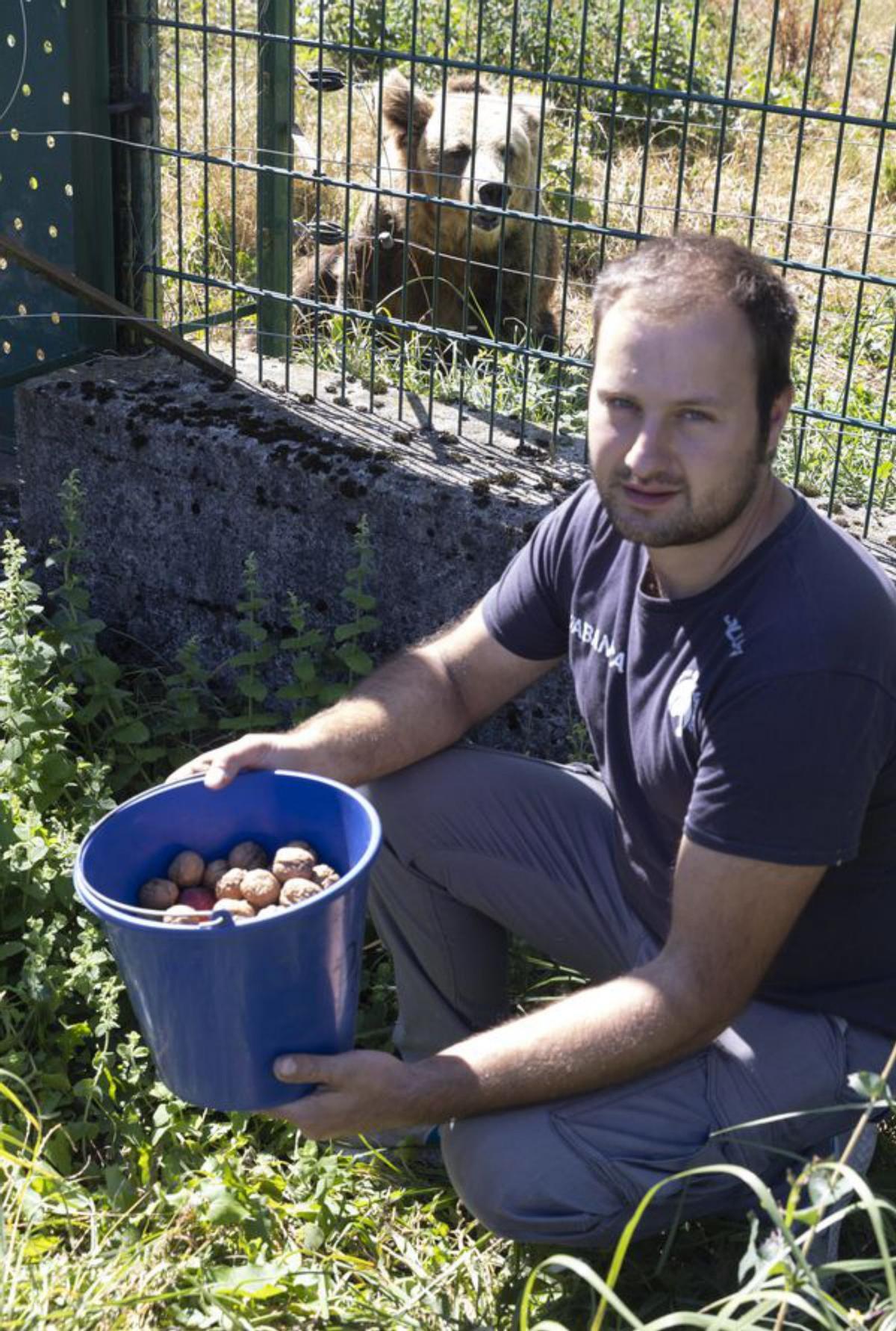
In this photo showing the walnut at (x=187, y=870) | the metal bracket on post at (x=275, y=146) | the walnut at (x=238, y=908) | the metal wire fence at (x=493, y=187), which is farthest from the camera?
the metal bracket on post at (x=275, y=146)

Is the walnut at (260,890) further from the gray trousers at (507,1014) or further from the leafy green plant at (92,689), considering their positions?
the leafy green plant at (92,689)

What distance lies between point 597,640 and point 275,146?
2549mm

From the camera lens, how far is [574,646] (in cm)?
280

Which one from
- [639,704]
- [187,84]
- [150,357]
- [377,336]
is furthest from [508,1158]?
[187,84]

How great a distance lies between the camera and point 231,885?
97.0 inches

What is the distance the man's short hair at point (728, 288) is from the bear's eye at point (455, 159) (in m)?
4.39

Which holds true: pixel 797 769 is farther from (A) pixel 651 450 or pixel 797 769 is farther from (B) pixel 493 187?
(B) pixel 493 187

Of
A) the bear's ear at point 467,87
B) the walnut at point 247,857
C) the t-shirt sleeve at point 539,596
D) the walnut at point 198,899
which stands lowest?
the walnut at point 198,899

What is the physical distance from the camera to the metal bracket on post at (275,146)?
4566mm

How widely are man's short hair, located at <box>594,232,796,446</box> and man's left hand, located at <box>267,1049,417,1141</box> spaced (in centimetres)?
102

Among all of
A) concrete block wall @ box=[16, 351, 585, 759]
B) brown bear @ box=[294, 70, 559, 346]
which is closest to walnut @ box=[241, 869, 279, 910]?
concrete block wall @ box=[16, 351, 585, 759]

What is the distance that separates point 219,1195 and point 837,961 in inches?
39.5

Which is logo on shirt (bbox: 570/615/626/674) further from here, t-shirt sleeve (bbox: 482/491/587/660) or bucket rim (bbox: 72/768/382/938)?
bucket rim (bbox: 72/768/382/938)

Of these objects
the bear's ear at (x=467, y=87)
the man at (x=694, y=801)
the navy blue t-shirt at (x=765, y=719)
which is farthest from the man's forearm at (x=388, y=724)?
the bear's ear at (x=467, y=87)
